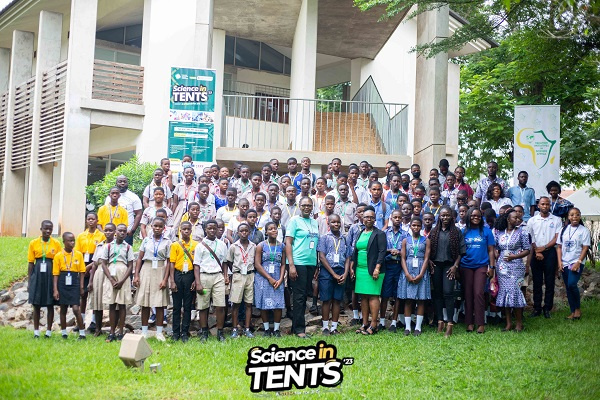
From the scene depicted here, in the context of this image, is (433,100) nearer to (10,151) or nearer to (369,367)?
(369,367)

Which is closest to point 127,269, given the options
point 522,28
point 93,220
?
point 93,220

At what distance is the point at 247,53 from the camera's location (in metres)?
21.7

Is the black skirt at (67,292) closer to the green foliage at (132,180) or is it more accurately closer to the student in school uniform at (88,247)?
the student in school uniform at (88,247)

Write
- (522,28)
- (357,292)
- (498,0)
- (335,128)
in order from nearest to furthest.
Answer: (357,292)
(498,0)
(522,28)
(335,128)

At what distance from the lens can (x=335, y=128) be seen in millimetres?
19453

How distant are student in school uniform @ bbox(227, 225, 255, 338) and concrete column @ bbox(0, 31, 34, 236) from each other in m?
15.1

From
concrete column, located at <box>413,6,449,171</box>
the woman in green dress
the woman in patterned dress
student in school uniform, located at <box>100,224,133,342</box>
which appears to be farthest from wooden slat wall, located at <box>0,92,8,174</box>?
the woman in patterned dress

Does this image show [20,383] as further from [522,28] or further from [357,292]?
[522,28]

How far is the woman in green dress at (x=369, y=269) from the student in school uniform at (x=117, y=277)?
127 inches

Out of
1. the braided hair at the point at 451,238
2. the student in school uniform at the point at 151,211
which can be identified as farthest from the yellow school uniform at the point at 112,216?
the braided hair at the point at 451,238

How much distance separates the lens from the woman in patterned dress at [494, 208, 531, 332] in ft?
30.7

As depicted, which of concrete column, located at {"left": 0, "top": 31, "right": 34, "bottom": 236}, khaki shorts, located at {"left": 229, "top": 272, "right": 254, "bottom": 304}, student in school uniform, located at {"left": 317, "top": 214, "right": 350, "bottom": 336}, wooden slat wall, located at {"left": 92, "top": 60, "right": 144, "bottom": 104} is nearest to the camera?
khaki shorts, located at {"left": 229, "top": 272, "right": 254, "bottom": 304}

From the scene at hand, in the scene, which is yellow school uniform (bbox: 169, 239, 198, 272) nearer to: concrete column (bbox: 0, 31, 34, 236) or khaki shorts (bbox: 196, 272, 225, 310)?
khaki shorts (bbox: 196, 272, 225, 310)

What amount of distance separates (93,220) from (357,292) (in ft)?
13.0
